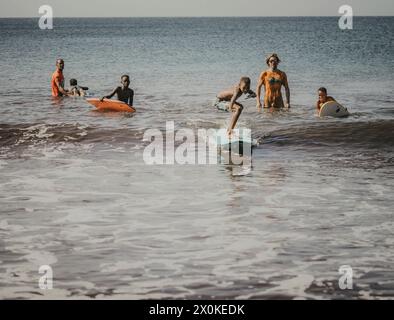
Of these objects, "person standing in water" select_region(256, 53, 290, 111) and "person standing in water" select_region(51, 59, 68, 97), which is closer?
"person standing in water" select_region(256, 53, 290, 111)

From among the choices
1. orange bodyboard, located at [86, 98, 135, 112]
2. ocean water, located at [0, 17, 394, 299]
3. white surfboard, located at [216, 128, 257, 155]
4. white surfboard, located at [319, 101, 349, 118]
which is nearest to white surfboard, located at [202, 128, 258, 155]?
white surfboard, located at [216, 128, 257, 155]

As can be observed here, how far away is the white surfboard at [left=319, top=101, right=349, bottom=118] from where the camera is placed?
57.3 ft

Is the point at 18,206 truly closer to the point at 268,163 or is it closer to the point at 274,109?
the point at 268,163

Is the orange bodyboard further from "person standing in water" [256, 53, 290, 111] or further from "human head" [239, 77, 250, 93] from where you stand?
"human head" [239, 77, 250, 93]

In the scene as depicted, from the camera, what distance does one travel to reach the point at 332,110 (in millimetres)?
17594

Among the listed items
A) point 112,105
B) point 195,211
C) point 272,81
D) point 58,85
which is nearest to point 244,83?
point 195,211

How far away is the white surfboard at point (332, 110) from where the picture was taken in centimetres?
1745

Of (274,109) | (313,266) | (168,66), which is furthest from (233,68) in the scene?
(313,266)

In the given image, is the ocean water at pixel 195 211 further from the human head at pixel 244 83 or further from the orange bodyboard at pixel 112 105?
the human head at pixel 244 83

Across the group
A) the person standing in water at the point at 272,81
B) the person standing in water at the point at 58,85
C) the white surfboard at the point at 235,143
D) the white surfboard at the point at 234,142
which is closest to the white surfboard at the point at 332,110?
the person standing in water at the point at 272,81

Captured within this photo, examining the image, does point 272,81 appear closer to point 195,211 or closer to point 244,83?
point 244,83

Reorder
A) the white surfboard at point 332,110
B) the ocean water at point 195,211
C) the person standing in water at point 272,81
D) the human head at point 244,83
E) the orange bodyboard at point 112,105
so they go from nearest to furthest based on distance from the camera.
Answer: the ocean water at point 195,211, the human head at point 244,83, the person standing in water at point 272,81, the white surfboard at point 332,110, the orange bodyboard at point 112,105
